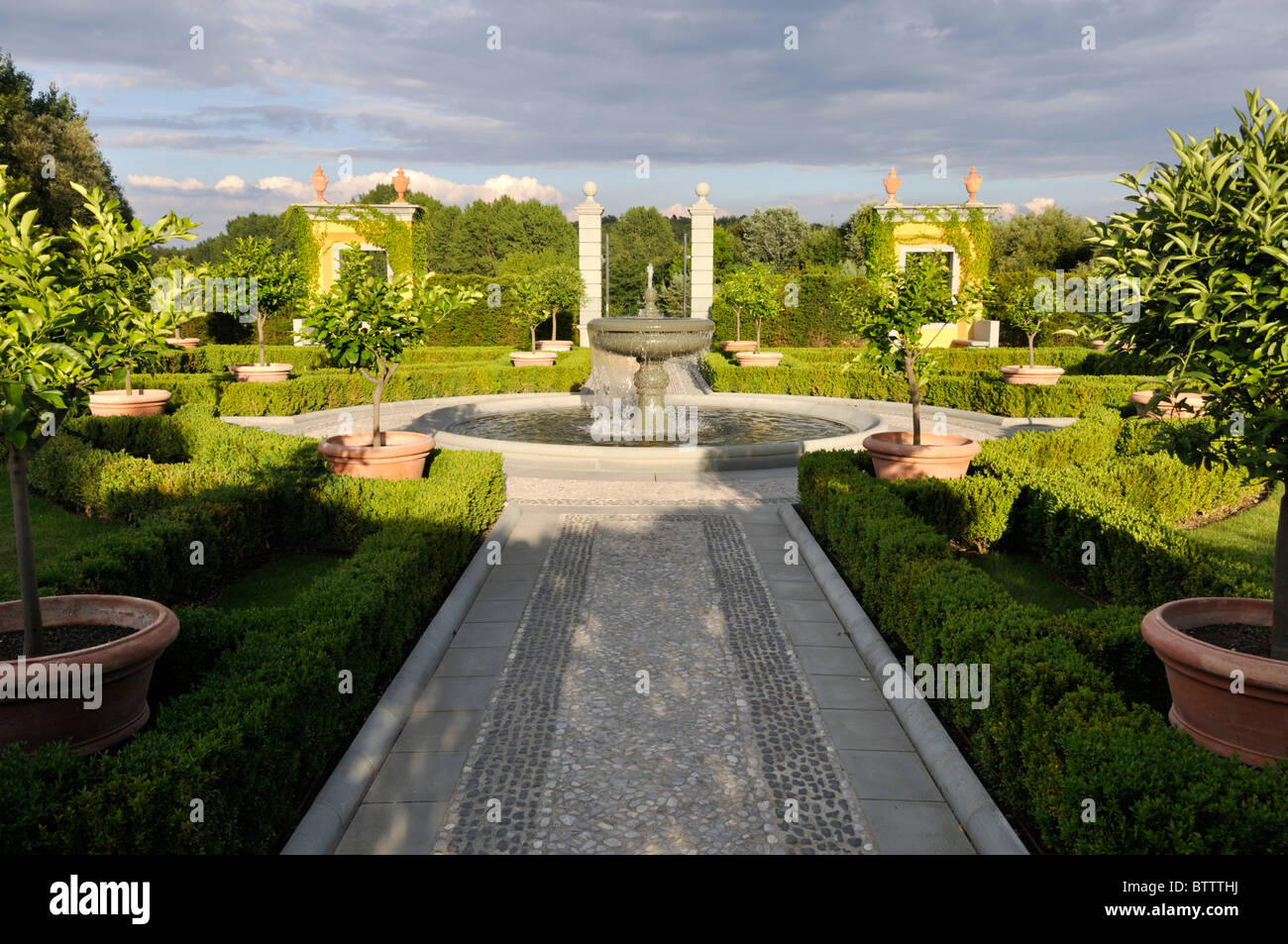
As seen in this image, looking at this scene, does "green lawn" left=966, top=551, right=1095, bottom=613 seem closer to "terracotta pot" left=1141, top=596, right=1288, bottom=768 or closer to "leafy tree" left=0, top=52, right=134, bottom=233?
"terracotta pot" left=1141, top=596, right=1288, bottom=768

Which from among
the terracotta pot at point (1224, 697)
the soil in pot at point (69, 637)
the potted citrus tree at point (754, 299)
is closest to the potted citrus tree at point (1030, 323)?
the potted citrus tree at point (754, 299)

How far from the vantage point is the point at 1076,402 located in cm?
1880

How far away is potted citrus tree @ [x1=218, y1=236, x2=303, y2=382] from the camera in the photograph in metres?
21.8

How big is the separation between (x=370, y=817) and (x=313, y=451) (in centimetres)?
744

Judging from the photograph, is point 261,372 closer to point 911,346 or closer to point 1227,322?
point 911,346

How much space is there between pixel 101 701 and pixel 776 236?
2523 inches

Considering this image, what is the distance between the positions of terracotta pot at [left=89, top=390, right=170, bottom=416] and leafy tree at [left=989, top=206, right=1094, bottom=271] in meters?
45.1

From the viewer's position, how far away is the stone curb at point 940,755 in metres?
4.31

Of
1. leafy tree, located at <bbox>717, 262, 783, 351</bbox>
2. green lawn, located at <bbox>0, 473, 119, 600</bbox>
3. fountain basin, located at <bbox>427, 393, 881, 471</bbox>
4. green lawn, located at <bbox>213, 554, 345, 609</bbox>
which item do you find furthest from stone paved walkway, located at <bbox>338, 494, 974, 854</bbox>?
leafy tree, located at <bbox>717, 262, 783, 351</bbox>

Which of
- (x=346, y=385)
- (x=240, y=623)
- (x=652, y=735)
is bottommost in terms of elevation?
(x=652, y=735)

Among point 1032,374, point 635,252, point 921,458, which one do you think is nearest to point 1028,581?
point 921,458

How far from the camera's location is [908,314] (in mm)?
10773

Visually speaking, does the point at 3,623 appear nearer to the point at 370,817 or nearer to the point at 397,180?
the point at 370,817
